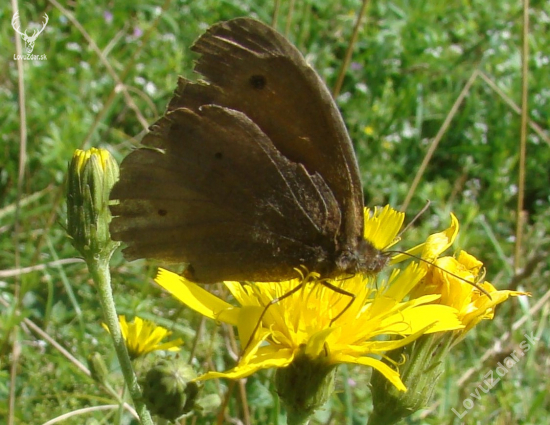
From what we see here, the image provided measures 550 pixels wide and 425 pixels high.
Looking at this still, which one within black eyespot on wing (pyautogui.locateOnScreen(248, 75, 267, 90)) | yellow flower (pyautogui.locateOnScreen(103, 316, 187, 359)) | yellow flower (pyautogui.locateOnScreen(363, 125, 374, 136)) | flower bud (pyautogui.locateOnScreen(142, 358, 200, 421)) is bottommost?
yellow flower (pyautogui.locateOnScreen(103, 316, 187, 359))

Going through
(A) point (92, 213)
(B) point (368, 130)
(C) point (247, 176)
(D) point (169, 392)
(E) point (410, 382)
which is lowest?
(D) point (169, 392)

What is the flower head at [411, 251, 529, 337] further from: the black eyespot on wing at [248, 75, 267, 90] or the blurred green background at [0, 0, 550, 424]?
the blurred green background at [0, 0, 550, 424]

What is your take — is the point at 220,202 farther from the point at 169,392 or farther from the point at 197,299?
the point at 169,392

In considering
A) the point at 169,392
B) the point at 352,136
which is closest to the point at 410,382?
the point at 169,392

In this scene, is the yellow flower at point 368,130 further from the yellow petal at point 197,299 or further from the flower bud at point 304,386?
the flower bud at point 304,386

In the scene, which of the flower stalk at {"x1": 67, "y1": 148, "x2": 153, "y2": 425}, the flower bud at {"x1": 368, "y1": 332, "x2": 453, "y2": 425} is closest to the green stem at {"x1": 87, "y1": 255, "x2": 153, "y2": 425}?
the flower stalk at {"x1": 67, "y1": 148, "x2": 153, "y2": 425}

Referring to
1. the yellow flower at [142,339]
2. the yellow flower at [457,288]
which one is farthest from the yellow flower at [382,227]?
the yellow flower at [142,339]
